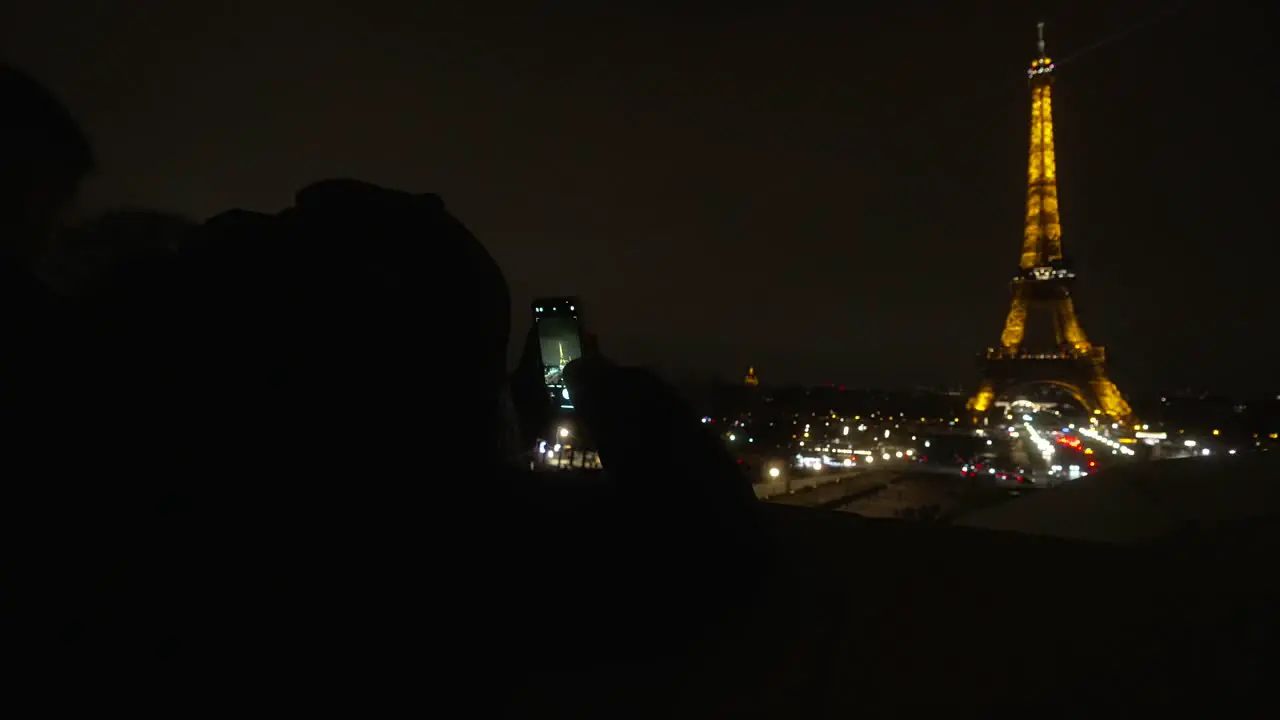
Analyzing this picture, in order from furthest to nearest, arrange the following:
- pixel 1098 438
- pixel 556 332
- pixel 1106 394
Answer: pixel 1106 394 < pixel 1098 438 < pixel 556 332

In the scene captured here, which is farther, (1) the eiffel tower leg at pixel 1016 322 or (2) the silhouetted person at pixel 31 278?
(1) the eiffel tower leg at pixel 1016 322

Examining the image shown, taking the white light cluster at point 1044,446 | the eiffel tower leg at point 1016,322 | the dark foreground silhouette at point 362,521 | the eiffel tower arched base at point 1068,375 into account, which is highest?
the eiffel tower leg at point 1016,322

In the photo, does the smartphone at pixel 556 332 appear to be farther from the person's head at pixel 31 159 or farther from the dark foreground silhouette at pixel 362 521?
the person's head at pixel 31 159

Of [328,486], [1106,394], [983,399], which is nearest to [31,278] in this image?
[328,486]

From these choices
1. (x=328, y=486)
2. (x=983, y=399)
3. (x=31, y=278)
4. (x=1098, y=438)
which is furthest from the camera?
(x=983, y=399)

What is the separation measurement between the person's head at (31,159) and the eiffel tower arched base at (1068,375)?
47075 mm

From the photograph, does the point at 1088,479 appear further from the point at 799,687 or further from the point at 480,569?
the point at 480,569

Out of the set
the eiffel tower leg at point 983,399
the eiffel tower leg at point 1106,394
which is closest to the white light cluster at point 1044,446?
the eiffel tower leg at point 983,399

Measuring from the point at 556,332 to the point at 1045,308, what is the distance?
47.5m

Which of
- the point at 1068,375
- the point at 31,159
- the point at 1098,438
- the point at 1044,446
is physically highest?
the point at 1068,375

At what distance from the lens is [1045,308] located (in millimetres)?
44344

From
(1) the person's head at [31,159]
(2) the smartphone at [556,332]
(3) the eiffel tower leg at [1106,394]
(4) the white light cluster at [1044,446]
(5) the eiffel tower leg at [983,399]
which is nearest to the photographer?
(1) the person's head at [31,159]

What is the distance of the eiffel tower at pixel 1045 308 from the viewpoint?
42719 mm

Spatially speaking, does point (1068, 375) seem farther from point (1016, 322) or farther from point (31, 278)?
point (31, 278)
